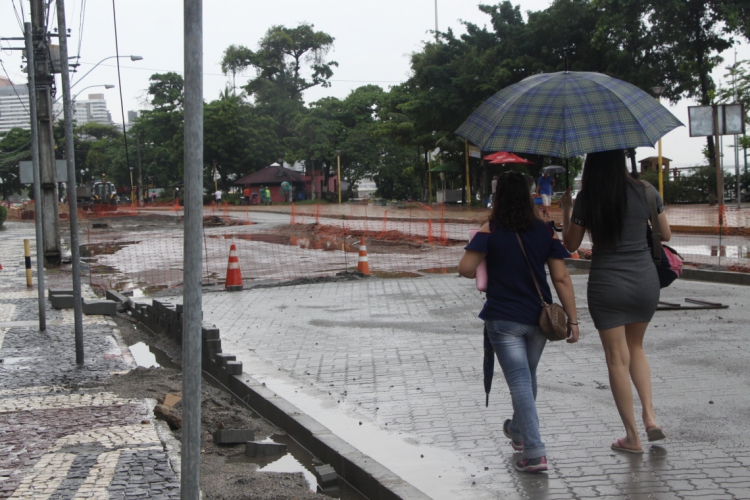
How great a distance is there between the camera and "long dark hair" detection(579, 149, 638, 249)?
15.5ft

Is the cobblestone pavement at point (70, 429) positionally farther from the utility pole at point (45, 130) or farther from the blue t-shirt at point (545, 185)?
the blue t-shirt at point (545, 185)

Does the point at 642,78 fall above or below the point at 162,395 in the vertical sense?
above

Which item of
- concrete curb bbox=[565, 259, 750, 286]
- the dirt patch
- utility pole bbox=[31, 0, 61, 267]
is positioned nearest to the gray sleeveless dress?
the dirt patch

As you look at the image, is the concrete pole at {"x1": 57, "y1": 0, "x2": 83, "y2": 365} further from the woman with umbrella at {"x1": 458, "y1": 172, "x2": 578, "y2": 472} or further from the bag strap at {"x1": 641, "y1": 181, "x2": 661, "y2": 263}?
the bag strap at {"x1": 641, "y1": 181, "x2": 661, "y2": 263}

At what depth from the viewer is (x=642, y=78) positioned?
34656mm

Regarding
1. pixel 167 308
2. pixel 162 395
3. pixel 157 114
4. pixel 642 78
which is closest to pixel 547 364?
pixel 162 395

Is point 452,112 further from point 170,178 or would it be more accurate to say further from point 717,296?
point 170,178

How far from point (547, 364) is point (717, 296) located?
17.5 feet

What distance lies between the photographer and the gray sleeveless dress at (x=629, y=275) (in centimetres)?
475

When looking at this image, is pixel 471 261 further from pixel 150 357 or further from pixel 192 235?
pixel 150 357

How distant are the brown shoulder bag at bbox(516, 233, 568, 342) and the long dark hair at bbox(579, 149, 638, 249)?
474mm

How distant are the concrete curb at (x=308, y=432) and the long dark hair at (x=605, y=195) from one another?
1.81 m

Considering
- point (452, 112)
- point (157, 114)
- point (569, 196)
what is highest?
point (157, 114)

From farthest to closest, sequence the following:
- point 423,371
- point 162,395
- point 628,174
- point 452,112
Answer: point 452,112
point 423,371
point 162,395
point 628,174
